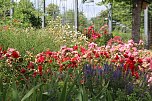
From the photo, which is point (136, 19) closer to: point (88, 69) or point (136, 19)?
point (136, 19)

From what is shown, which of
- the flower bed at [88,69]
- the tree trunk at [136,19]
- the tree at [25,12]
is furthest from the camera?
the tree at [25,12]

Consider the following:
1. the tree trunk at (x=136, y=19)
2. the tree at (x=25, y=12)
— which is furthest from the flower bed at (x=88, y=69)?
the tree at (x=25, y=12)

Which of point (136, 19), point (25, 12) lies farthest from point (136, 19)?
point (25, 12)

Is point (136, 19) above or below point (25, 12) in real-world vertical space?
below

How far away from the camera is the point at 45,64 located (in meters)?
5.05

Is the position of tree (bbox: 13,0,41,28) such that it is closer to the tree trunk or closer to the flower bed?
the tree trunk

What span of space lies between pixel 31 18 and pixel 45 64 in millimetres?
14163

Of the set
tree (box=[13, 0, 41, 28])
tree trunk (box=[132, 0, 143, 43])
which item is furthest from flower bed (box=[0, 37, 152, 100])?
tree (box=[13, 0, 41, 28])

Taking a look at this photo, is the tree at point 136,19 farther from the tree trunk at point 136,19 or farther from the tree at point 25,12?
the tree at point 25,12

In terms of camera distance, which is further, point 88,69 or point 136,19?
point 136,19

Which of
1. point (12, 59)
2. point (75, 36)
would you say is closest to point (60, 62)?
point (12, 59)

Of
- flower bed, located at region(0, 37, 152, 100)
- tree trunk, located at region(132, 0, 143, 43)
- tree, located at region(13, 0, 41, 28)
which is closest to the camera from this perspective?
flower bed, located at region(0, 37, 152, 100)

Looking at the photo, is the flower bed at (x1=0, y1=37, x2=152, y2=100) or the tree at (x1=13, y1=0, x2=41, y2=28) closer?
the flower bed at (x1=0, y1=37, x2=152, y2=100)

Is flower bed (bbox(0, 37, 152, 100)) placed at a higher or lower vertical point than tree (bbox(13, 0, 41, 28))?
lower
